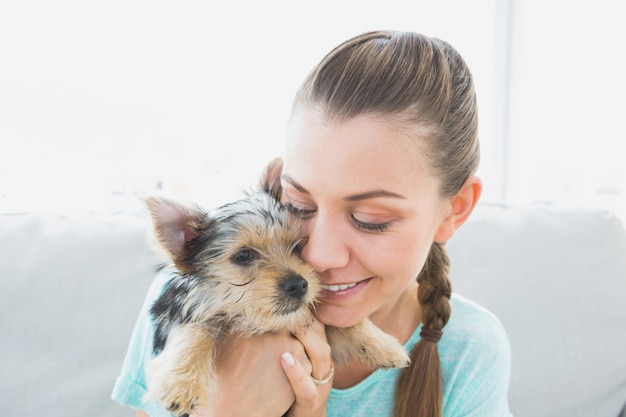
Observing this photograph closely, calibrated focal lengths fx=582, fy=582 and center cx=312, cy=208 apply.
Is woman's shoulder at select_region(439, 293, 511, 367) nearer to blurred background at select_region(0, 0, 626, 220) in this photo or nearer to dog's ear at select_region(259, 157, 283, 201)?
dog's ear at select_region(259, 157, 283, 201)

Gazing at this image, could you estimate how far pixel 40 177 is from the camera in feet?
11.3

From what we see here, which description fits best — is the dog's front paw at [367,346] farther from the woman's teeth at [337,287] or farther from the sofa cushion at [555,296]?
the sofa cushion at [555,296]

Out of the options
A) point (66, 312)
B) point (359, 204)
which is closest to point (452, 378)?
point (359, 204)

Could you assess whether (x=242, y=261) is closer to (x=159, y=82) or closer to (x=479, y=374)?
(x=479, y=374)

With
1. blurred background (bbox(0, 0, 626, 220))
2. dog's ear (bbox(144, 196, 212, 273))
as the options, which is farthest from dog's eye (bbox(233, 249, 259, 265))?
blurred background (bbox(0, 0, 626, 220))

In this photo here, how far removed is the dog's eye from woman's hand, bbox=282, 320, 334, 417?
230mm

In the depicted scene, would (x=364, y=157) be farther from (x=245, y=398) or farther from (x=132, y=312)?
(x=132, y=312)

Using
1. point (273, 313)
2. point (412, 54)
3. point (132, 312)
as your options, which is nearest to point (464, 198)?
point (412, 54)

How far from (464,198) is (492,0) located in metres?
2.49

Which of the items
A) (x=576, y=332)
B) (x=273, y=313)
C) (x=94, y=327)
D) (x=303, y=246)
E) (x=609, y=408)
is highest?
(x=303, y=246)

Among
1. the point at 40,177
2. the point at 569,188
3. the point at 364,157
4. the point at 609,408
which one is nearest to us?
the point at 364,157

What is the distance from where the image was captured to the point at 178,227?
1483mm

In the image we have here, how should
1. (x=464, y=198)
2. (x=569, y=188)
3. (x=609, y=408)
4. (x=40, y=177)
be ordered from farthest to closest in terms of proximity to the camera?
(x=569, y=188)
(x=40, y=177)
(x=609, y=408)
(x=464, y=198)

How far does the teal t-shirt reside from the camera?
169 centimetres
